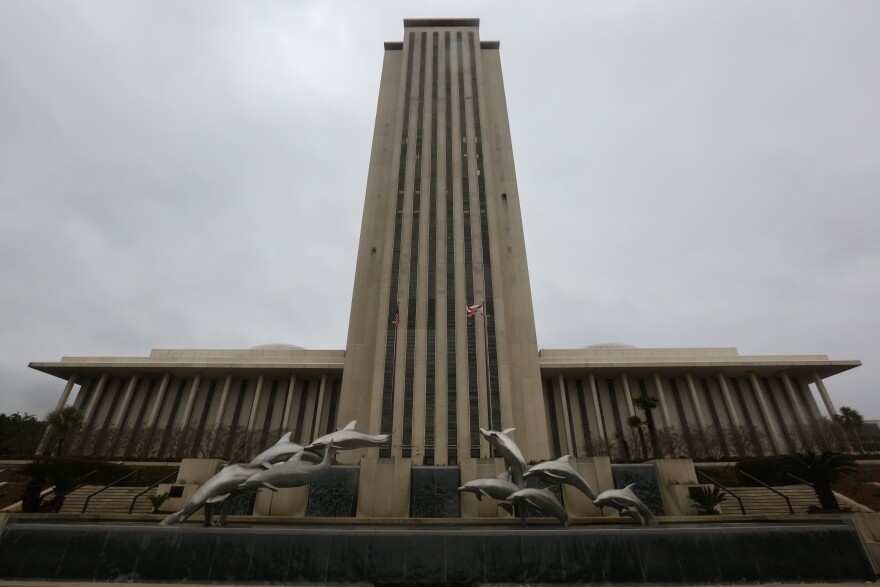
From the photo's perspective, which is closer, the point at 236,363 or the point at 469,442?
the point at 469,442

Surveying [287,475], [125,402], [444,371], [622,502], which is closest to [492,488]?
[622,502]

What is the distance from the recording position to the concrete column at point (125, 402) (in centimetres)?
5306

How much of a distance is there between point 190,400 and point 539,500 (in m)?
49.8

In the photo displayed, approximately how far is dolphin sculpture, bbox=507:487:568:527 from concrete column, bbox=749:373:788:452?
157 feet

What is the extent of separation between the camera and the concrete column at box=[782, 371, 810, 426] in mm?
52281

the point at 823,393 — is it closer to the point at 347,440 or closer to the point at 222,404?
the point at 347,440

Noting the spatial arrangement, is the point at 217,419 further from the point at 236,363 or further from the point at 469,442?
the point at 469,442

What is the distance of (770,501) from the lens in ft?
78.0

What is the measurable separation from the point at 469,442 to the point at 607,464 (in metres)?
20.2

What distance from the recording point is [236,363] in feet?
177

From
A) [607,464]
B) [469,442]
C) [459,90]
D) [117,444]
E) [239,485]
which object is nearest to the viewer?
[239,485]

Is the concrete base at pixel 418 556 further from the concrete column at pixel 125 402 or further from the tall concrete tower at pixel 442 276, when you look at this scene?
the concrete column at pixel 125 402

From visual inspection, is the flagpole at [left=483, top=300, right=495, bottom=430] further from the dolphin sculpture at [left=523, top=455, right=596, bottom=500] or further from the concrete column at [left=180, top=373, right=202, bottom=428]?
the concrete column at [left=180, top=373, right=202, bottom=428]

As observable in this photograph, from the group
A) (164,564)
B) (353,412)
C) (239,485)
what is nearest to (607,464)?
(239,485)
